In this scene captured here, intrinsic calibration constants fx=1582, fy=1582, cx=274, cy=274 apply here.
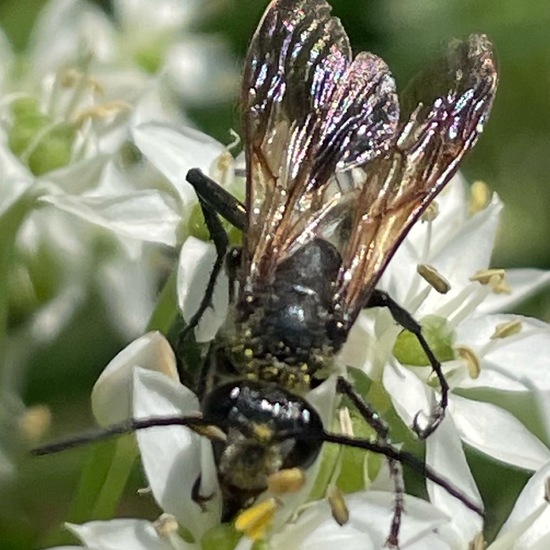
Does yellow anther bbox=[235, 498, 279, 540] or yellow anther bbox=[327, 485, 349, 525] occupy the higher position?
yellow anther bbox=[327, 485, 349, 525]

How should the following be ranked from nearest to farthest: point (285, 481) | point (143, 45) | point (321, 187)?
point (285, 481), point (321, 187), point (143, 45)

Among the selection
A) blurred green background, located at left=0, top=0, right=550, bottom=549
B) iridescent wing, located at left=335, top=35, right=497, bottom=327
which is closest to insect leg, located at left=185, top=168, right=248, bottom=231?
iridescent wing, located at left=335, top=35, right=497, bottom=327

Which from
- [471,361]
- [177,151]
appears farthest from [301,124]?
[471,361]

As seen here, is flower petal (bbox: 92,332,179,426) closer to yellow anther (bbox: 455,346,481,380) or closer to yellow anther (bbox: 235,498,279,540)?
yellow anther (bbox: 235,498,279,540)

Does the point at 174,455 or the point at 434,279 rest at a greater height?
the point at 434,279

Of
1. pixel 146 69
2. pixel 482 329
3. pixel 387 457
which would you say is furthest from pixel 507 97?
pixel 387 457

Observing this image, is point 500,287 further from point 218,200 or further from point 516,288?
point 218,200

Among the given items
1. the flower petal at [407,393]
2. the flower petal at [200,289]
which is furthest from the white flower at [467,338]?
the flower petal at [200,289]
